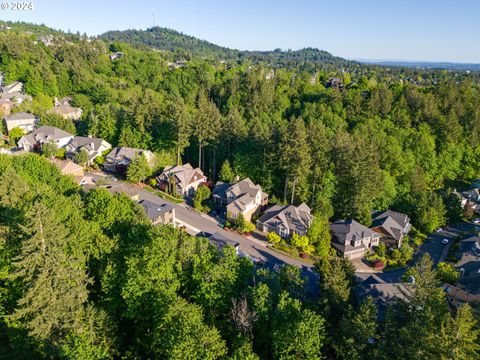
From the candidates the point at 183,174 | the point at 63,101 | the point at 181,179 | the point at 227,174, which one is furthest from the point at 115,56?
the point at 227,174

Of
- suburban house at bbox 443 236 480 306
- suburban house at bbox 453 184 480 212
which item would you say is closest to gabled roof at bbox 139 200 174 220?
suburban house at bbox 443 236 480 306

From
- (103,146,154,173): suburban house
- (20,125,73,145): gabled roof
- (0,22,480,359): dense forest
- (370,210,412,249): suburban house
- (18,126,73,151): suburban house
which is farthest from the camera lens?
(20,125,73,145): gabled roof

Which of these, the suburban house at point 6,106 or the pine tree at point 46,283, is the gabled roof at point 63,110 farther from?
the pine tree at point 46,283

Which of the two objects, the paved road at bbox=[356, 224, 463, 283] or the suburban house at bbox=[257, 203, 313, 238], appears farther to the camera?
the suburban house at bbox=[257, 203, 313, 238]

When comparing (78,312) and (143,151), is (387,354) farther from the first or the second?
(143,151)

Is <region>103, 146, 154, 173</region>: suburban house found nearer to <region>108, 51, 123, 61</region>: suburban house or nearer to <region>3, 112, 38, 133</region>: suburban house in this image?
<region>3, 112, 38, 133</region>: suburban house

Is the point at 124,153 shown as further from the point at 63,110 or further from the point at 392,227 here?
the point at 392,227
